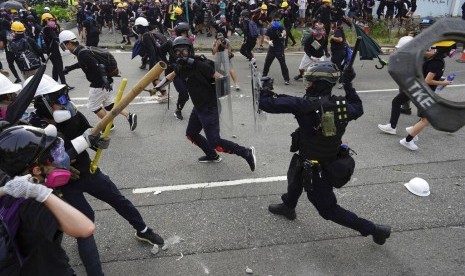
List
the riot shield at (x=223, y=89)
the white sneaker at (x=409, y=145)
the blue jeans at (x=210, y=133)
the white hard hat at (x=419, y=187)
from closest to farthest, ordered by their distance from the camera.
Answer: the white hard hat at (x=419, y=187) → the riot shield at (x=223, y=89) → the blue jeans at (x=210, y=133) → the white sneaker at (x=409, y=145)

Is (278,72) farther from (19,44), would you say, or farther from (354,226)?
(354,226)

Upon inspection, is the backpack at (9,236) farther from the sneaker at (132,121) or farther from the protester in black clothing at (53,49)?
the protester in black clothing at (53,49)

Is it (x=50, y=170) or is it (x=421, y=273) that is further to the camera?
(x=421, y=273)

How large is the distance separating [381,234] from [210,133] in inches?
91.3

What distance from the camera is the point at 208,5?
1870 cm

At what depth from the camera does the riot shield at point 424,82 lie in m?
1.85

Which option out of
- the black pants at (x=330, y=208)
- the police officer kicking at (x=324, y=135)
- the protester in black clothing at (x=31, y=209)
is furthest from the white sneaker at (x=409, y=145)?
the protester in black clothing at (x=31, y=209)

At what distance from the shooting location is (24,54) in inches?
298

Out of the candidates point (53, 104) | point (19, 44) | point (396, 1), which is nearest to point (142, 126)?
point (19, 44)

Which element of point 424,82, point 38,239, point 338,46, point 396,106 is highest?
point 424,82

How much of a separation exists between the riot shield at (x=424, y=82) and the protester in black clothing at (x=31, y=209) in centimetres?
176

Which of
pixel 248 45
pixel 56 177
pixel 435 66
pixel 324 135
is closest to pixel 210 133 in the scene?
pixel 324 135

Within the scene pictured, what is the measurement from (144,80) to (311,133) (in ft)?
4.92

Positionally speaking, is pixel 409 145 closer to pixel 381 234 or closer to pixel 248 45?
pixel 381 234
